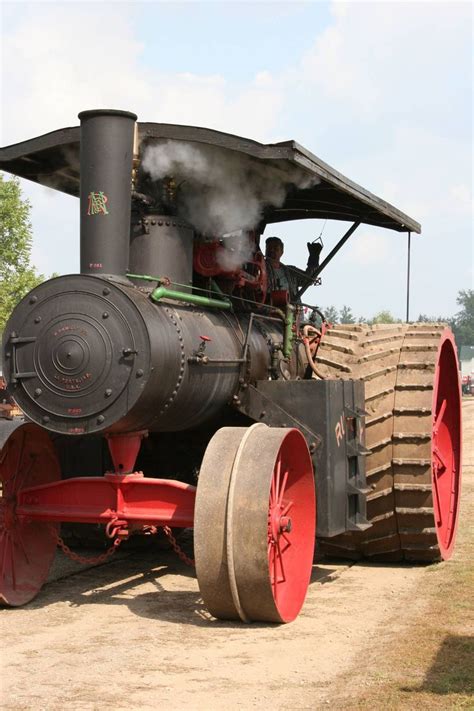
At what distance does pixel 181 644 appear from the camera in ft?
16.0

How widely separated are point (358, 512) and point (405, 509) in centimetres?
40

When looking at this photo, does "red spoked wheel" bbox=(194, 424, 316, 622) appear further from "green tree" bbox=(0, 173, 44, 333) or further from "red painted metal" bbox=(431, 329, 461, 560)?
"green tree" bbox=(0, 173, 44, 333)

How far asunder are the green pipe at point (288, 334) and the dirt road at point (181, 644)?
1.54m

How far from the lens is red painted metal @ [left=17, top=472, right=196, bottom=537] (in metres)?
5.55

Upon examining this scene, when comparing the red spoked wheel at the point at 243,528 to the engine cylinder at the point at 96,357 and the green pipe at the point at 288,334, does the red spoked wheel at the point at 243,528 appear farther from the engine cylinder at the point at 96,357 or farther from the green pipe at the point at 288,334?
the green pipe at the point at 288,334

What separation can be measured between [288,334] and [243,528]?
2.36 m

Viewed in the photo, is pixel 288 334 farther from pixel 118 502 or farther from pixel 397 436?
pixel 118 502

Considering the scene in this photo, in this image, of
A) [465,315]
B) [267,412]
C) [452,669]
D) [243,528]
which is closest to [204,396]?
[267,412]

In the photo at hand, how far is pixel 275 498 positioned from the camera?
5324mm

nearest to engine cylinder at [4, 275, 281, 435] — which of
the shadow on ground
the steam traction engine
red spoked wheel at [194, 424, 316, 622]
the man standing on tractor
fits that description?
the steam traction engine

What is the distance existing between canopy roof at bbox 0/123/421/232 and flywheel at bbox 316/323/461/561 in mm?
1082

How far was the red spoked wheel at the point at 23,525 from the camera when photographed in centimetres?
588

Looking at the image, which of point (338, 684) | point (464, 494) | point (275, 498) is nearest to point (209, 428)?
point (275, 498)

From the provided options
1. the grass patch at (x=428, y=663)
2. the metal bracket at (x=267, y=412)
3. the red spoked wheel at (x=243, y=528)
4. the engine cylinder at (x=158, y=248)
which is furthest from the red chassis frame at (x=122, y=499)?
the grass patch at (x=428, y=663)
